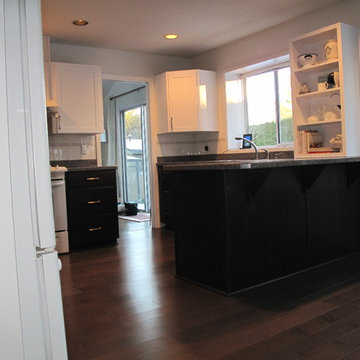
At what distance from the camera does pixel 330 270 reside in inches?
128

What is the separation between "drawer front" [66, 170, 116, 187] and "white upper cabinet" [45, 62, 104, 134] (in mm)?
624

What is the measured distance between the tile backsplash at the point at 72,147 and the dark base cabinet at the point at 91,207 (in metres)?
0.70

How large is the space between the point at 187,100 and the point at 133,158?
292 cm

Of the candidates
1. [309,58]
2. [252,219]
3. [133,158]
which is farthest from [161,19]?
[133,158]

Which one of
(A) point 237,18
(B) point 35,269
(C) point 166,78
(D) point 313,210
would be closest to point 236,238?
(D) point 313,210

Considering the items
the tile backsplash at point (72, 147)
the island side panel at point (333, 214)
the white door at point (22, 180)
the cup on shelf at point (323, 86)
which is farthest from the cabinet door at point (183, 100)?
the white door at point (22, 180)

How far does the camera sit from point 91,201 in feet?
15.0

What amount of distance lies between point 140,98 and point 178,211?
4.71 m

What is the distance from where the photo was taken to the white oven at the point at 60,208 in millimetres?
4230

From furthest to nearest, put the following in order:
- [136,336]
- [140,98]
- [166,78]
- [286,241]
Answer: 1. [140,98]
2. [166,78]
3. [286,241]
4. [136,336]

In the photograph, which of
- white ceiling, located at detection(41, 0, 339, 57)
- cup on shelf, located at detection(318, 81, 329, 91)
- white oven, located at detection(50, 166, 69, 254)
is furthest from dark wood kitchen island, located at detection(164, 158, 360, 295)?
white ceiling, located at detection(41, 0, 339, 57)

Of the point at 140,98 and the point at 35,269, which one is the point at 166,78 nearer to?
the point at 140,98

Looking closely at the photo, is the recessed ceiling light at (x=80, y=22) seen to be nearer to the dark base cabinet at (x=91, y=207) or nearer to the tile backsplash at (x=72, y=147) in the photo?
the tile backsplash at (x=72, y=147)

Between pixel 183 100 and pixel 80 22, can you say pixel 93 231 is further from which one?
pixel 80 22
